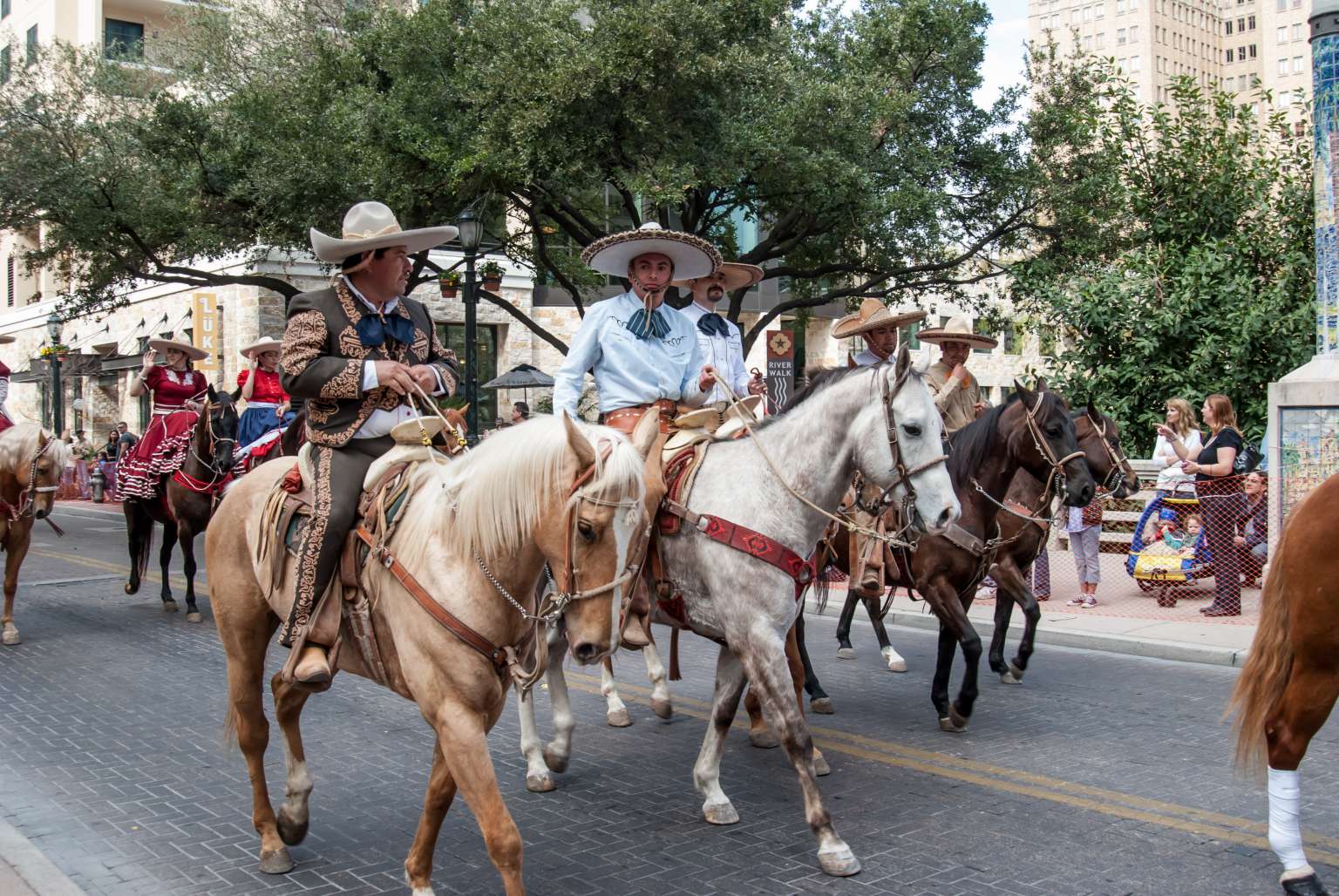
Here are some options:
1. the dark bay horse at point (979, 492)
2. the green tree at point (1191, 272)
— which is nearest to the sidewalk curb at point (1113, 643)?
the dark bay horse at point (979, 492)

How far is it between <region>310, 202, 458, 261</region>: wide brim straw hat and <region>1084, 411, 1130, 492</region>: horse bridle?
260 inches

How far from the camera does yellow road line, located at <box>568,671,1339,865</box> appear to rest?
17.4 feet

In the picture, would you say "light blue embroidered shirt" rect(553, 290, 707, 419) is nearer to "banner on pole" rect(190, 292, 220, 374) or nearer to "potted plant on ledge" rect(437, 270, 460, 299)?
"potted plant on ledge" rect(437, 270, 460, 299)

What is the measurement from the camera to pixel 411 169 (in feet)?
61.7

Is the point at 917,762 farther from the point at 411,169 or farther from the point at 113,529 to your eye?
the point at 113,529

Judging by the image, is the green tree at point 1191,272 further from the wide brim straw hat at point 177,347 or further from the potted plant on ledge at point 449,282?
the wide brim straw hat at point 177,347

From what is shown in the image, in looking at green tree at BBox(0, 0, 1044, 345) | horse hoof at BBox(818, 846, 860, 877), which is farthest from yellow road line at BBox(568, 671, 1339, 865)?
green tree at BBox(0, 0, 1044, 345)

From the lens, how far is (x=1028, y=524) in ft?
29.1

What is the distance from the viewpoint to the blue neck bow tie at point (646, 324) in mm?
6445

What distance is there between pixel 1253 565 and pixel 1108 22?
15701 cm

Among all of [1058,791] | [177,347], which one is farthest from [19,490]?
[1058,791]

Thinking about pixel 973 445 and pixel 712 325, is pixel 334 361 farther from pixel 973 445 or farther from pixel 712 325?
pixel 973 445

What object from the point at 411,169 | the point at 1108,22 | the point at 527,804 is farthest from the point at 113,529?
the point at 1108,22

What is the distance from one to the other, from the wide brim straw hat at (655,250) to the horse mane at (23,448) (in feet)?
22.8
